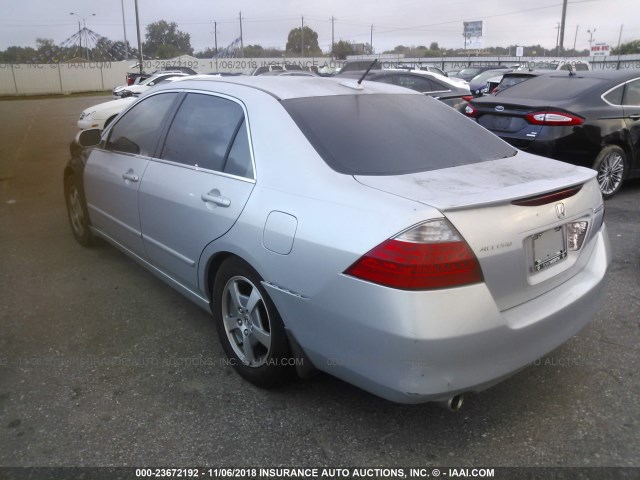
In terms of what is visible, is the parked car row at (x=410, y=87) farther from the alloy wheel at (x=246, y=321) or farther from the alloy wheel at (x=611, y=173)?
the alloy wheel at (x=246, y=321)

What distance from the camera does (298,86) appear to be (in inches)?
132

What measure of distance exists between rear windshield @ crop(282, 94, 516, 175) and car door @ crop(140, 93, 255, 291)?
40 cm

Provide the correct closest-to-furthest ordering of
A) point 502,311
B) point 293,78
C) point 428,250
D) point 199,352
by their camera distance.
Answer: point 428,250
point 502,311
point 199,352
point 293,78

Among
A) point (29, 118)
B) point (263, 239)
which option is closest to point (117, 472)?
point (263, 239)

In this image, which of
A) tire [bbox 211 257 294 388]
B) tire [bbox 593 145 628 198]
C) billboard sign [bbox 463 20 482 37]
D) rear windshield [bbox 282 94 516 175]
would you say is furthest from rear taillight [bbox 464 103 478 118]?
billboard sign [bbox 463 20 482 37]

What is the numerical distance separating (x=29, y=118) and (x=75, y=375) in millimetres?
19257

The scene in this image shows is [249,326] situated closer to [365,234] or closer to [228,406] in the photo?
[228,406]

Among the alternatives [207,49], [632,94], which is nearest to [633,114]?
[632,94]

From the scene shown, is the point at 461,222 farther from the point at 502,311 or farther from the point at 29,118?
the point at 29,118

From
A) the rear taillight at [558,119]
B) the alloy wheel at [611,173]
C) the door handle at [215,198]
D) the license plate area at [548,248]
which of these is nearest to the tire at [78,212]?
the door handle at [215,198]

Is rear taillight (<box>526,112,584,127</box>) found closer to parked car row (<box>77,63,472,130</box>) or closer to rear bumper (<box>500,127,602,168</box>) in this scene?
rear bumper (<box>500,127,602,168</box>)

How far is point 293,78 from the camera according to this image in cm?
366

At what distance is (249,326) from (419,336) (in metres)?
1.10

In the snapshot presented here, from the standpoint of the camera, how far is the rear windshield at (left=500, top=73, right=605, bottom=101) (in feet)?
22.2
